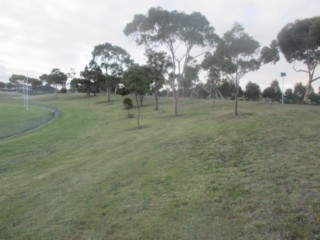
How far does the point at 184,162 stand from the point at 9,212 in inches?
265

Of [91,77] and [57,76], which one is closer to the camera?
[91,77]

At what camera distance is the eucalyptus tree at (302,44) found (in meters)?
36.8

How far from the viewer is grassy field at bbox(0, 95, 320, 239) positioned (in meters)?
7.27

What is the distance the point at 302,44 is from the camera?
38.1m

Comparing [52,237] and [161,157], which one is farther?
[161,157]

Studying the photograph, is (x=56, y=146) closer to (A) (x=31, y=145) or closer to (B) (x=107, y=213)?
(A) (x=31, y=145)

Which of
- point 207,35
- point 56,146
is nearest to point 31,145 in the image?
point 56,146

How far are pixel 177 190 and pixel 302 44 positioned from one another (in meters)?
34.9

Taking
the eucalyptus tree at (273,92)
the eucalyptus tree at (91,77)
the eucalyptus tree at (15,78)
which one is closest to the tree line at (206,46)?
the eucalyptus tree at (91,77)

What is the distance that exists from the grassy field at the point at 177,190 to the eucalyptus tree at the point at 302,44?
74.3 ft

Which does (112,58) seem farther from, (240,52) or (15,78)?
(15,78)

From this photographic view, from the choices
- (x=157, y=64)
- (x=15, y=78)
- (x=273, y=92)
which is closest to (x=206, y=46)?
(x=157, y=64)

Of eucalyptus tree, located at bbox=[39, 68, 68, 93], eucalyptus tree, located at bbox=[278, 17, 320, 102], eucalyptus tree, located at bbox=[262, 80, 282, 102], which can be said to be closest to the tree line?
eucalyptus tree, located at bbox=[278, 17, 320, 102]

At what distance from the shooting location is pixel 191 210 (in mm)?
8148
